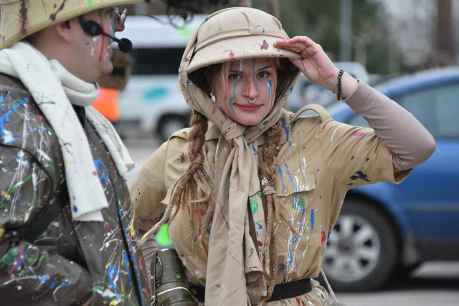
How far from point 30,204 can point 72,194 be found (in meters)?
0.11

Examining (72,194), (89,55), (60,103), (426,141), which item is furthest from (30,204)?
(426,141)

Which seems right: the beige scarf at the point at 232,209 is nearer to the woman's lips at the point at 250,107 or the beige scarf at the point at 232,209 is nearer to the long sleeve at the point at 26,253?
the woman's lips at the point at 250,107

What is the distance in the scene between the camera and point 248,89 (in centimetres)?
310

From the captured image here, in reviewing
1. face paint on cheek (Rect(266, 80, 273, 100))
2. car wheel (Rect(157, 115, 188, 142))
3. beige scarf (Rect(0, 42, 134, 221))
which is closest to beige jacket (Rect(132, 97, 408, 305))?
face paint on cheek (Rect(266, 80, 273, 100))

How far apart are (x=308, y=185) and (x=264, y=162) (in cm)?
17

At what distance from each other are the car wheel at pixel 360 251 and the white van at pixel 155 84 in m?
17.2

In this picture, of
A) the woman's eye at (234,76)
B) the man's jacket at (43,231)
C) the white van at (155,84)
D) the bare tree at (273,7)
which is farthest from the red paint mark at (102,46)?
the white van at (155,84)

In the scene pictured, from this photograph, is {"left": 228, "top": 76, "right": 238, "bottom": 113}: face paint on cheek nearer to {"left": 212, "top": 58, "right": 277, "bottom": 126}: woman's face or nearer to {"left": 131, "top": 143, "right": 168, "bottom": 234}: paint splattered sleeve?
{"left": 212, "top": 58, "right": 277, "bottom": 126}: woman's face

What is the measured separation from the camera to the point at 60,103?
2186mm

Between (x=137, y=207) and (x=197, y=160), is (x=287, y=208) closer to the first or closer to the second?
(x=197, y=160)

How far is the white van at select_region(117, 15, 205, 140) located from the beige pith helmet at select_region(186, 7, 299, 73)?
842 inches

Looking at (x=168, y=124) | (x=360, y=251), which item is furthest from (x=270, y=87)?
(x=168, y=124)

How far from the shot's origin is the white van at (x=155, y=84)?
2477 centimetres

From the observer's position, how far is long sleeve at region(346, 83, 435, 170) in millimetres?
2973
